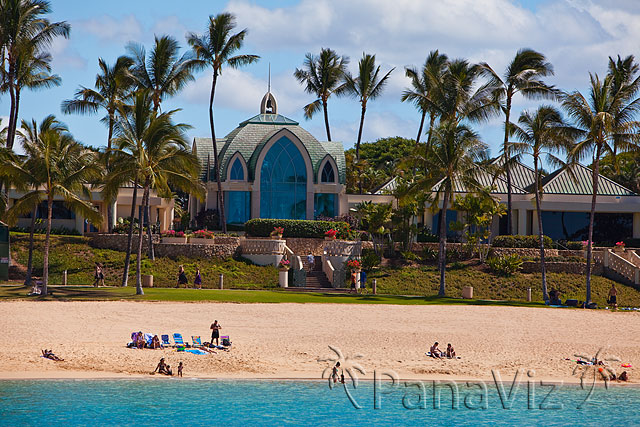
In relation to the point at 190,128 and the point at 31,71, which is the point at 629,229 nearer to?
the point at 190,128

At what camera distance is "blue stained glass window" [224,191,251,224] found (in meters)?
57.8

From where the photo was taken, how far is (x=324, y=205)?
192 feet

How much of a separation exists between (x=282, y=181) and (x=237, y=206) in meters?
3.63

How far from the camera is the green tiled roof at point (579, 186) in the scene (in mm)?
58438

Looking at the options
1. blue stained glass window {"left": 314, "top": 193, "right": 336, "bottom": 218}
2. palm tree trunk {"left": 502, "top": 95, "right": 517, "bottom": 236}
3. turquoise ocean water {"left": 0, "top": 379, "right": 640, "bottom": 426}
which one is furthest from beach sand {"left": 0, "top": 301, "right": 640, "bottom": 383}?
blue stained glass window {"left": 314, "top": 193, "right": 336, "bottom": 218}

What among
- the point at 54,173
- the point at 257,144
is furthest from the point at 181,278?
the point at 257,144

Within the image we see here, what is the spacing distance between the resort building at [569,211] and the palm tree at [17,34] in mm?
25350

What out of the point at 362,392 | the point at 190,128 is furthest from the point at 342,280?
the point at 362,392

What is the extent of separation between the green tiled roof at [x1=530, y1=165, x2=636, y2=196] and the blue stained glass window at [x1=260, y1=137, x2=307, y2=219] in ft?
56.3

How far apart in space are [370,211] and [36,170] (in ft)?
69.3

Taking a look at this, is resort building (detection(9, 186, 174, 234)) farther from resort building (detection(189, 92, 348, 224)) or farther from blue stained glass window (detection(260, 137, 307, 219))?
blue stained glass window (detection(260, 137, 307, 219))

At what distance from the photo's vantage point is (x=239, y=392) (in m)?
22.0

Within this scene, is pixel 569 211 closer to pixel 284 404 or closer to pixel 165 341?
pixel 165 341

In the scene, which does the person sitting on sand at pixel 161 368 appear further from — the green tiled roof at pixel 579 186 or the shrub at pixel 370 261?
the green tiled roof at pixel 579 186
